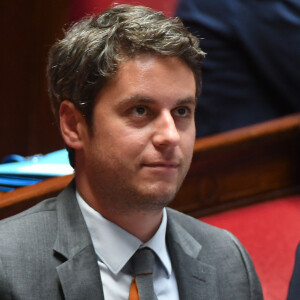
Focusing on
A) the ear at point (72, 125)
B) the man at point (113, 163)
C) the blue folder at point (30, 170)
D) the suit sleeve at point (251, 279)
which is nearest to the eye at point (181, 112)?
the man at point (113, 163)

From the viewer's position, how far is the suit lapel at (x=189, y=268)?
1.14 meters

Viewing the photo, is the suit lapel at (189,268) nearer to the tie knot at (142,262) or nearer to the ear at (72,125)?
the tie knot at (142,262)

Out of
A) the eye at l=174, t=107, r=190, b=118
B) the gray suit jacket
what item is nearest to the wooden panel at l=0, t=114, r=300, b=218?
the gray suit jacket

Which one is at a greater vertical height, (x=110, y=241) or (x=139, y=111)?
(x=139, y=111)

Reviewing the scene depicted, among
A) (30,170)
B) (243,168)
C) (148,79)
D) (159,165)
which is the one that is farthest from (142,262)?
(243,168)

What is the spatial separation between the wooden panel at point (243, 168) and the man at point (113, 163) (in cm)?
44

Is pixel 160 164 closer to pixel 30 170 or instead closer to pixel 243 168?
pixel 30 170

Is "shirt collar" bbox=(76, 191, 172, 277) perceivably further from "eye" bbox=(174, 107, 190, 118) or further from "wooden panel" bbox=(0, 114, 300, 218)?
"wooden panel" bbox=(0, 114, 300, 218)

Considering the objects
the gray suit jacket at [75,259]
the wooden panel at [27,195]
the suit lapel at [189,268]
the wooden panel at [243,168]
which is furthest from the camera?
the wooden panel at [243,168]

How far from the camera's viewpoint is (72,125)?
1103mm

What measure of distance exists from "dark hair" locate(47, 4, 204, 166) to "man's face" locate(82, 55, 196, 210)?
0.5 inches

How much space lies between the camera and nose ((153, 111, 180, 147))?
3.40 ft

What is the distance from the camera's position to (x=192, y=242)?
1188 mm

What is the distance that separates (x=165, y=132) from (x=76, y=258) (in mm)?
201
